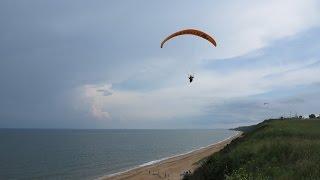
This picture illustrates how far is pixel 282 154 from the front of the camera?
23.9 metres

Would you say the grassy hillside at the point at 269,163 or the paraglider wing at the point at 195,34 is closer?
the grassy hillside at the point at 269,163

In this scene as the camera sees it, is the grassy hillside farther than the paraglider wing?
No

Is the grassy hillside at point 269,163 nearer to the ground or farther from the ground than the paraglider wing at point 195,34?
nearer to the ground

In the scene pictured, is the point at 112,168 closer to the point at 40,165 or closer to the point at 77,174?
the point at 77,174

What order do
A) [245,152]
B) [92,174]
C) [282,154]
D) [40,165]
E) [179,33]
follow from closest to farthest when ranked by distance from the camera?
[282,154], [245,152], [179,33], [92,174], [40,165]

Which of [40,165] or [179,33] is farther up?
[179,33]

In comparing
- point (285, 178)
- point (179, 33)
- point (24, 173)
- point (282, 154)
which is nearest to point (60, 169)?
point (24, 173)

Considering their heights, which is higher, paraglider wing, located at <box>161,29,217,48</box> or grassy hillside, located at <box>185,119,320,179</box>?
paraglider wing, located at <box>161,29,217,48</box>

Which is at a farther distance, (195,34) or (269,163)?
(195,34)

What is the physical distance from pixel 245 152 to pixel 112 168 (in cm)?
5058

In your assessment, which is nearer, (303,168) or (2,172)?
(303,168)

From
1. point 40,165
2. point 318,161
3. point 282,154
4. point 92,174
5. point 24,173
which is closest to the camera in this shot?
point 318,161

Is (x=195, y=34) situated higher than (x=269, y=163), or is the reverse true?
(x=195, y=34)

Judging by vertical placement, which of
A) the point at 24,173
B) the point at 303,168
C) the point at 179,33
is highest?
the point at 179,33
